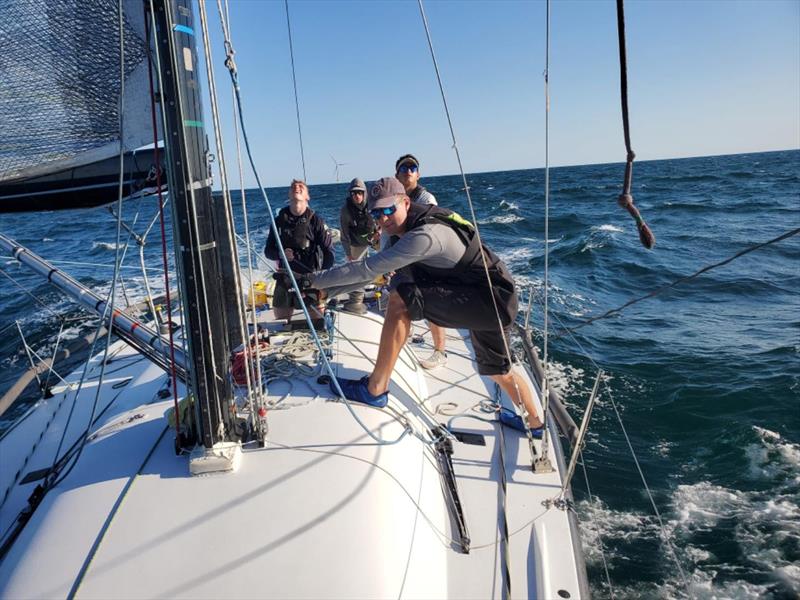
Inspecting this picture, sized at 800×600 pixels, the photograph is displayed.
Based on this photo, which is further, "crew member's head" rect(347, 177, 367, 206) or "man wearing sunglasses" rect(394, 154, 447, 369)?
"crew member's head" rect(347, 177, 367, 206)

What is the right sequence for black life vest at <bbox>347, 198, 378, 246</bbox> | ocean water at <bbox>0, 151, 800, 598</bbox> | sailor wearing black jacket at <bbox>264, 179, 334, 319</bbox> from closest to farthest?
ocean water at <bbox>0, 151, 800, 598</bbox>, sailor wearing black jacket at <bbox>264, 179, 334, 319</bbox>, black life vest at <bbox>347, 198, 378, 246</bbox>

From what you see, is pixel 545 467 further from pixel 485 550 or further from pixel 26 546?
pixel 26 546

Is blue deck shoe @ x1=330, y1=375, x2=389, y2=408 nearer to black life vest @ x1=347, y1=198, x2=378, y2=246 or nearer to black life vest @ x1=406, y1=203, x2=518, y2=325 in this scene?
black life vest @ x1=406, y1=203, x2=518, y2=325

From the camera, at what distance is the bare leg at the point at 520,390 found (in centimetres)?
300

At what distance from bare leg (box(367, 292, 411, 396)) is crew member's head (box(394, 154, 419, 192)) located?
1802 millimetres

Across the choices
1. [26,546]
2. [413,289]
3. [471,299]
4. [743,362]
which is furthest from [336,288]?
[743,362]

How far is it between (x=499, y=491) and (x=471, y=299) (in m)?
1.08

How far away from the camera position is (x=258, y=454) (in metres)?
2.16

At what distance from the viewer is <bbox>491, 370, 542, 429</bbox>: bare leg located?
3.00 m

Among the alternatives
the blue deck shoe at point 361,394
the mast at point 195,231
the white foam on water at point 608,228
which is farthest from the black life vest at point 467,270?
the white foam on water at point 608,228

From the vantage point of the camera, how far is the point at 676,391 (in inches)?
216

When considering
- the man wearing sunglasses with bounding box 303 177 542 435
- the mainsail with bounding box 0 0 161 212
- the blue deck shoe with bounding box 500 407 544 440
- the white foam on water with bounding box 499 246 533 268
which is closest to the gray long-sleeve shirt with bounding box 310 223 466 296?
the man wearing sunglasses with bounding box 303 177 542 435

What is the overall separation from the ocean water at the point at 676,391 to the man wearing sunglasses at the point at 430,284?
1484 millimetres

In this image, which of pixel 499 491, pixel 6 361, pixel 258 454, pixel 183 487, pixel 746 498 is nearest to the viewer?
pixel 183 487
